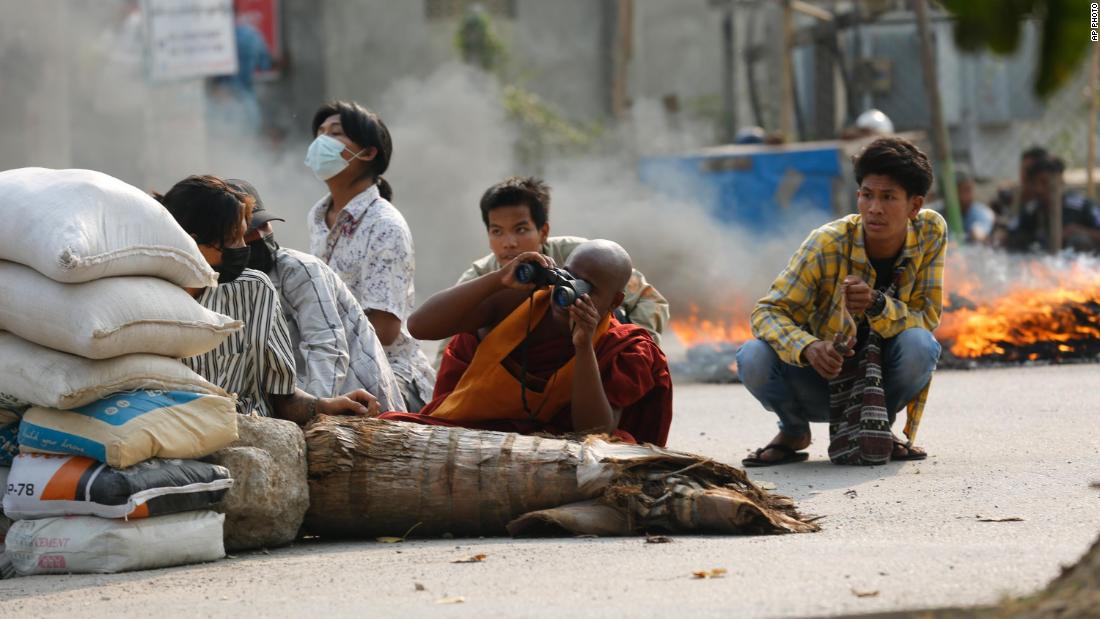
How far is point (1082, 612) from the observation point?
2668 mm

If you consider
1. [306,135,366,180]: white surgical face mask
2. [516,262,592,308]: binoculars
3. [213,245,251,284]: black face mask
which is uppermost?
[306,135,366,180]: white surgical face mask

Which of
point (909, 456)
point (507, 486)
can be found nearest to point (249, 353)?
point (507, 486)

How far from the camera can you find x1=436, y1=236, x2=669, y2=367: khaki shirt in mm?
5824

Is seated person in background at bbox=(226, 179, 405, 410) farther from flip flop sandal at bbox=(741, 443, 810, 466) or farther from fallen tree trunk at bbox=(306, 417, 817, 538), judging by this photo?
flip flop sandal at bbox=(741, 443, 810, 466)

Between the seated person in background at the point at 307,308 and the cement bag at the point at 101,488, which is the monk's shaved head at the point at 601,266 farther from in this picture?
the cement bag at the point at 101,488

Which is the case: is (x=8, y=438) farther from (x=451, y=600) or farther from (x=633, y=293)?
(x=633, y=293)

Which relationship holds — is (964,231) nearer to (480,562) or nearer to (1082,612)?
(480,562)

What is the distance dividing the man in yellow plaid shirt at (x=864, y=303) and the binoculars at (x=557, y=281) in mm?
1188

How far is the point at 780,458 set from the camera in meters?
5.89

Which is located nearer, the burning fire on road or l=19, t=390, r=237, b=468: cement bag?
l=19, t=390, r=237, b=468: cement bag

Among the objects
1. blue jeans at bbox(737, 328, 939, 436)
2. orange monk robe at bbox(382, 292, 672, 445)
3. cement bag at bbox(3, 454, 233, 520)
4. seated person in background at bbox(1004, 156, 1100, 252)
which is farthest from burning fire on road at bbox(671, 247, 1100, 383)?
cement bag at bbox(3, 454, 233, 520)

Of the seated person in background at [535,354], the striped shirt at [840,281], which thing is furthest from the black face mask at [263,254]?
the striped shirt at [840,281]

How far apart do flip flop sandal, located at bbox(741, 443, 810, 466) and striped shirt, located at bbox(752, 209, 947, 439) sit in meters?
0.40

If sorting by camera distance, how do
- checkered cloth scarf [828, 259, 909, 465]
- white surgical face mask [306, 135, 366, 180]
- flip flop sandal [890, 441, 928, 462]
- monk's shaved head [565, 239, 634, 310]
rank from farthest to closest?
white surgical face mask [306, 135, 366, 180] → flip flop sandal [890, 441, 928, 462] → checkered cloth scarf [828, 259, 909, 465] → monk's shaved head [565, 239, 634, 310]
